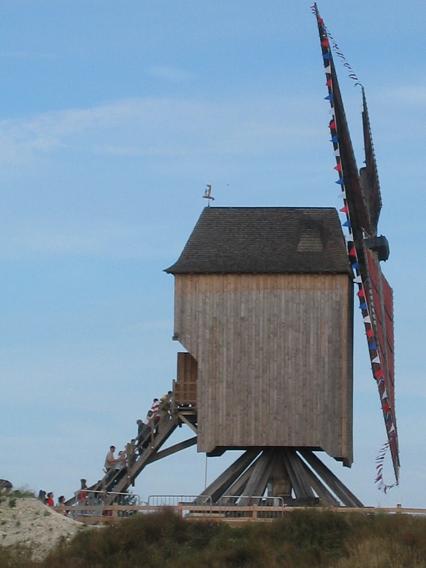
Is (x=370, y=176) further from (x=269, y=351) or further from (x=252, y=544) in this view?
(x=252, y=544)

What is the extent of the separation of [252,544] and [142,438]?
8.48 m

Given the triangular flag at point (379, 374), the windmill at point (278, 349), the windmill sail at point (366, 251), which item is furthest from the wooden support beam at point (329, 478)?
the triangular flag at point (379, 374)

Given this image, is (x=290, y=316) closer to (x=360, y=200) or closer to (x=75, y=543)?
(x=360, y=200)

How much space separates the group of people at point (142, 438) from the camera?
53.4 m

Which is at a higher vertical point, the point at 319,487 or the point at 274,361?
the point at 274,361

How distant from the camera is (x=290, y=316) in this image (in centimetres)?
5162

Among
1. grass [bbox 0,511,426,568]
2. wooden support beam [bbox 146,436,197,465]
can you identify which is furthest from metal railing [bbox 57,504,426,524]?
wooden support beam [bbox 146,436,197,465]

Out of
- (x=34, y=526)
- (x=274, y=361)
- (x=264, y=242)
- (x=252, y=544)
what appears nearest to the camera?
(x=252, y=544)

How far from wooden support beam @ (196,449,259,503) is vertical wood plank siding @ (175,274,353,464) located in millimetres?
1233

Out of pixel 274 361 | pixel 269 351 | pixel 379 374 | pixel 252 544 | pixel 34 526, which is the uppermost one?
pixel 269 351

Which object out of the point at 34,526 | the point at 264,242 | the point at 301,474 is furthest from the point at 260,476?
the point at 34,526

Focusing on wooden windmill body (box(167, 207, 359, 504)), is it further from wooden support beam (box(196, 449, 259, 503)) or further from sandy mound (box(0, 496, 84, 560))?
sandy mound (box(0, 496, 84, 560))

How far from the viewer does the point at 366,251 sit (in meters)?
52.9

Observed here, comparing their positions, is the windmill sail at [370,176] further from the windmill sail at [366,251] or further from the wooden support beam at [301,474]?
the wooden support beam at [301,474]
